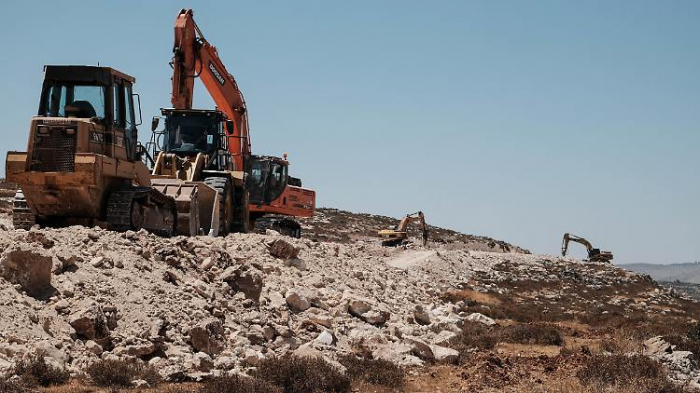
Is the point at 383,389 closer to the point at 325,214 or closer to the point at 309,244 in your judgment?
the point at 309,244

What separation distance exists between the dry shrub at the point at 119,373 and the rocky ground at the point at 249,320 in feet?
0.71

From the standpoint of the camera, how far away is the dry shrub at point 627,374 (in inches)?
449

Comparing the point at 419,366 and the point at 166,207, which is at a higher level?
the point at 166,207

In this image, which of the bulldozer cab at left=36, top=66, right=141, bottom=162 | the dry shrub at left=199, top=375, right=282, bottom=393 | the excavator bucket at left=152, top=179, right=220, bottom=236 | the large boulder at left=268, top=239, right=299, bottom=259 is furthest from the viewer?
the excavator bucket at left=152, top=179, right=220, bottom=236

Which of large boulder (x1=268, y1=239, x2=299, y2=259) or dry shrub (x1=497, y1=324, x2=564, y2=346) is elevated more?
large boulder (x1=268, y1=239, x2=299, y2=259)

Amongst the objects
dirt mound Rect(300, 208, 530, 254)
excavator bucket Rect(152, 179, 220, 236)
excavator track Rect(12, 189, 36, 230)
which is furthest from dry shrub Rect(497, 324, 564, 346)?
dirt mound Rect(300, 208, 530, 254)

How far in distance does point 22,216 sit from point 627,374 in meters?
12.2

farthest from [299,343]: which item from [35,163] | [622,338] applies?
[622,338]

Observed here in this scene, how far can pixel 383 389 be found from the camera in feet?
36.9

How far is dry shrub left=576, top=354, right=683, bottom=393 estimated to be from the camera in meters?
11.4

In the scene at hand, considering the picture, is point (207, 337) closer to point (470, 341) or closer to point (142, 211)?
point (470, 341)

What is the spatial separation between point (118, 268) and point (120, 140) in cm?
547

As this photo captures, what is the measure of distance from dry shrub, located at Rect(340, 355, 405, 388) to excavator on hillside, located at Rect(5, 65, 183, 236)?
21.9ft

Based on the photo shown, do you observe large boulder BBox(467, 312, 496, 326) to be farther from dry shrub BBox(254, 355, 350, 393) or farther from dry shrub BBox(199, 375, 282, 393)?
dry shrub BBox(199, 375, 282, 393)
